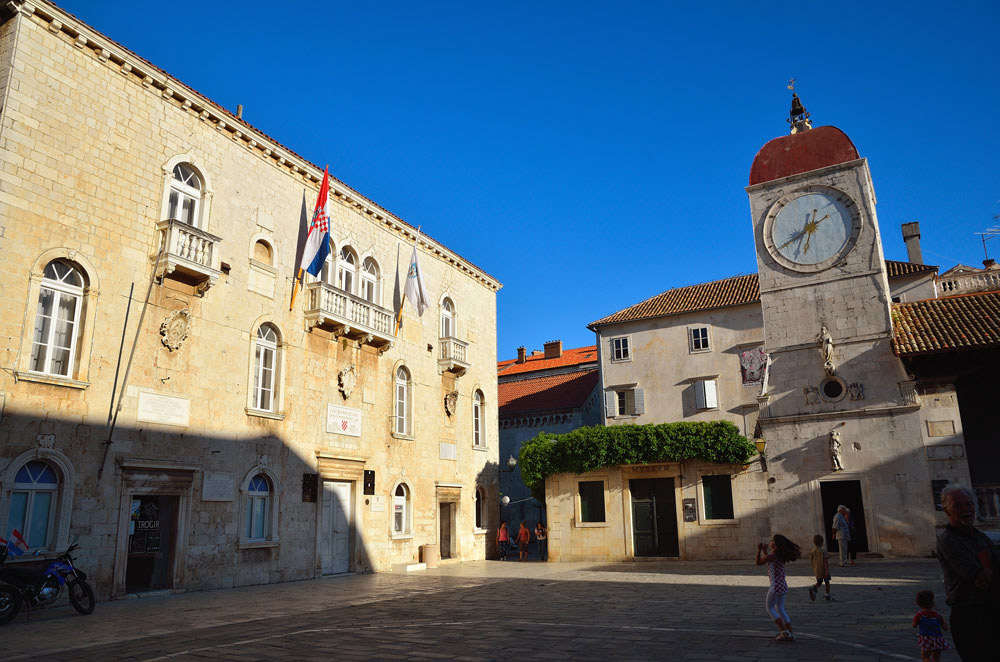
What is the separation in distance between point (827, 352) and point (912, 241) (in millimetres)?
16601

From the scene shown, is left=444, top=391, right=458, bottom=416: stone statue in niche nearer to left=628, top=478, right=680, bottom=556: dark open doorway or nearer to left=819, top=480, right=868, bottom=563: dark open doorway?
left=628, top=478, right=680, bottom=556: dark open doorway

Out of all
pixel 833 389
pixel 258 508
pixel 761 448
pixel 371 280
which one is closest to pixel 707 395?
pixel 761 448

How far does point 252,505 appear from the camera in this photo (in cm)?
1753

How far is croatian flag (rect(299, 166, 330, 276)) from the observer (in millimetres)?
19031

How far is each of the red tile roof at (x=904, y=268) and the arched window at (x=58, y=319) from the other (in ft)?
95.7

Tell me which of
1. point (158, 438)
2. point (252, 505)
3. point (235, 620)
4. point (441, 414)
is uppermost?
point (441, 414)

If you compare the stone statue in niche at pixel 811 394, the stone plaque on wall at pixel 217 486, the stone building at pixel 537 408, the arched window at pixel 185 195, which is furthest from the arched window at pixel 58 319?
the stone building at pixel 537 408

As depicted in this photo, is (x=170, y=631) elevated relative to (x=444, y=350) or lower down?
lower down

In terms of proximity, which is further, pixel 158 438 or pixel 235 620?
pixel 158 438

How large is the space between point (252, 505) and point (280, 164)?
965 centimetres

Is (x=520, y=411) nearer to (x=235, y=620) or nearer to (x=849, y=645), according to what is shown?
(x=235, y=620)

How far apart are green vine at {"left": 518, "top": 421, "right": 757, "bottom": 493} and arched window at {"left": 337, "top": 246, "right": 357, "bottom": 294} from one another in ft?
32.6

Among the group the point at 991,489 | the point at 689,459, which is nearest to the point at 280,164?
the point at 689,459

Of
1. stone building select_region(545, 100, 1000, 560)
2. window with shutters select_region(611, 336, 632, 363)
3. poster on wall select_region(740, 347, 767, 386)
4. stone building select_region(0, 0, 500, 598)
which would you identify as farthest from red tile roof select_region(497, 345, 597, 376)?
stone building select_region(0, 0, 500, 598)
